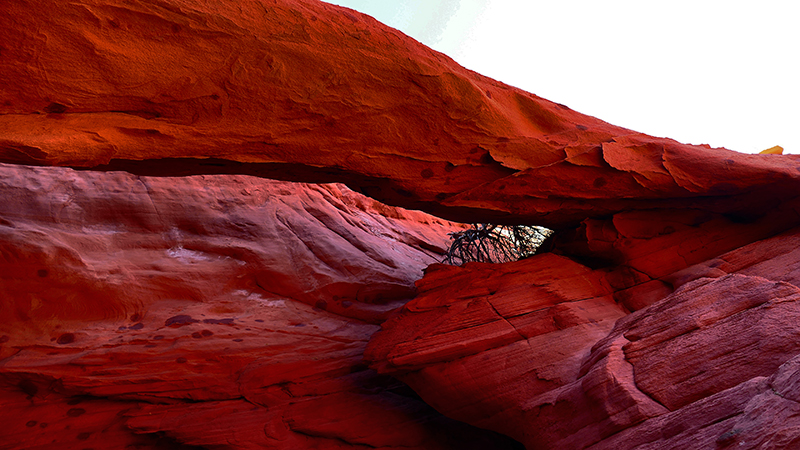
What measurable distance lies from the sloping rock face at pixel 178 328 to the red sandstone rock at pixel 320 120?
2280 millimetres

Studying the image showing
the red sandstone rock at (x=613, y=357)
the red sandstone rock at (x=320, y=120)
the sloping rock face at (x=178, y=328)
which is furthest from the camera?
the sloping rock face at (x=178, y=328)

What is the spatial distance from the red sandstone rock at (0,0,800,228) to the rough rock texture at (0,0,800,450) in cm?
2

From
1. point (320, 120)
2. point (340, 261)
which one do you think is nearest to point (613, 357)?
point (320, 120)

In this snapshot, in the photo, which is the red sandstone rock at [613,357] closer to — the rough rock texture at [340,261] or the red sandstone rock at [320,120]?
the rough rock texture at [340,261]

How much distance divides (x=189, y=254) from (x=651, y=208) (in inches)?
264

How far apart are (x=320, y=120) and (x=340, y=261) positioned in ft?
11.2

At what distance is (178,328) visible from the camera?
5574 millimetres

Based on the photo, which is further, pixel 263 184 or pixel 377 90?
pixel 263 184

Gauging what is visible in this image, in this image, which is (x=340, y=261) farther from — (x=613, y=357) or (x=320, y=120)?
(x=613, y=357)

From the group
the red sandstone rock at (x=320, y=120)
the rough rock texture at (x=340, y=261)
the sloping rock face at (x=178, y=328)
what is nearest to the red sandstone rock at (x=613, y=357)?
the rough rock texture at (x=340, y=261)

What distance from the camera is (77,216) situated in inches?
236

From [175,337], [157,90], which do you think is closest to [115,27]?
[157,90]

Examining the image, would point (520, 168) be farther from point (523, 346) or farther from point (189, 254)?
point (189, 254)

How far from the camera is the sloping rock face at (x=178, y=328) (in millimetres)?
4902
